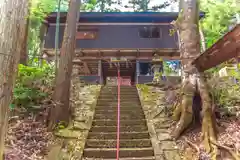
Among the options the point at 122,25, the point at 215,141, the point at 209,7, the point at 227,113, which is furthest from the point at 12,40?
the point at 209,7

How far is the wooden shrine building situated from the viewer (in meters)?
12.4

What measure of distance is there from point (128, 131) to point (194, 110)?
64.4 inches

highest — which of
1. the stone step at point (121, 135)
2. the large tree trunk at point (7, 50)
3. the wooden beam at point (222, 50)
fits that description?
the wooden beam at point (222, 50)

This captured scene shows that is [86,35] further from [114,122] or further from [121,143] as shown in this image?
[121,143]

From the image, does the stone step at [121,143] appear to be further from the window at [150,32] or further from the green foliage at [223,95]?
the window at [150,32]

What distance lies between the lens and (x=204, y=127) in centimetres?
407

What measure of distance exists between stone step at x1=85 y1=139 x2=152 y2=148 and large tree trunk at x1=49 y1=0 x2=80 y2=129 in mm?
948

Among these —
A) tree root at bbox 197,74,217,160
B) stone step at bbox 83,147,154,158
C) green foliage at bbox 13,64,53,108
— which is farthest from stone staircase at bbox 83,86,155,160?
green foliage at bbox 13,64,53,108

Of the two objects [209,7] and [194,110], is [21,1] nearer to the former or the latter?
[194,110]

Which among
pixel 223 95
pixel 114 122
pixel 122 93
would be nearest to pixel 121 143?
pixel 114 122

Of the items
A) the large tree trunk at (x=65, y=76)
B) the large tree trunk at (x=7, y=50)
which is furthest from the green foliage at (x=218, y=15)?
the large tree trunk at (x=7, y=50)

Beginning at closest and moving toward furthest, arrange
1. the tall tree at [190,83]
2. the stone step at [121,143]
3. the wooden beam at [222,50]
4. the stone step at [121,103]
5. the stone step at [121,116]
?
1. the wooden beam at [222,50]
2. the tall tree at [190,83]
3. the stone step at [121,143]
4. the stone step at [121,116]
5. the stone step at [121,103]

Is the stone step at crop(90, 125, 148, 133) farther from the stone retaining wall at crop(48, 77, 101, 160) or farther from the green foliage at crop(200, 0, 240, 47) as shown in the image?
the green foliage at crop(200, 0, 240, 47)

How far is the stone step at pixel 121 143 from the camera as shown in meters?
4.25
